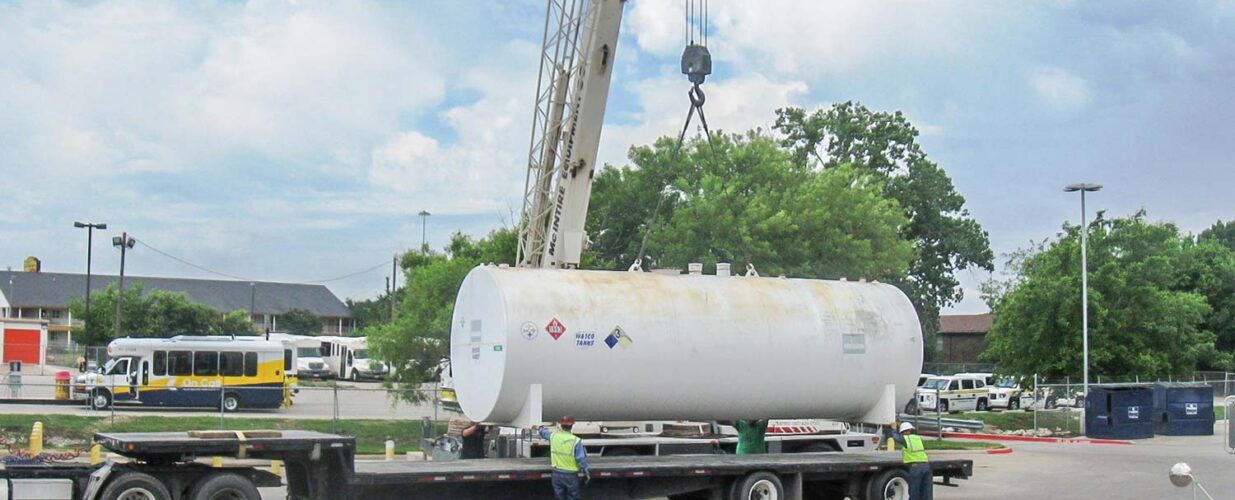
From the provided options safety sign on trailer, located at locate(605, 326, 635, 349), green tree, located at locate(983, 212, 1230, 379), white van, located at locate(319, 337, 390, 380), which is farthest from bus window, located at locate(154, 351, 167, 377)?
green tree, located at locate(983, 212, 1230, 379)

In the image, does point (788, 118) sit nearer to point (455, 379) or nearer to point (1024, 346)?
point (1024, 346)

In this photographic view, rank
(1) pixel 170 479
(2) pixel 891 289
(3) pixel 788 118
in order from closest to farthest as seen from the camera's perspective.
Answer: (1) pixel 170 479 → (2) pixel 891 289 → (3) pixel 788 118

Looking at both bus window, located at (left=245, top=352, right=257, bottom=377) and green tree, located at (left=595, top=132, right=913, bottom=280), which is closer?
bus window, located at (left=245, top=352, right=257, bottom=377)

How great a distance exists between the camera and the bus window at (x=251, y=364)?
134 feet

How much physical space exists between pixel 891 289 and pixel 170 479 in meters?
11.2

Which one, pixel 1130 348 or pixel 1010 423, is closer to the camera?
pixel 1010 423

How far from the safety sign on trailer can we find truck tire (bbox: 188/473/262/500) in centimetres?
503

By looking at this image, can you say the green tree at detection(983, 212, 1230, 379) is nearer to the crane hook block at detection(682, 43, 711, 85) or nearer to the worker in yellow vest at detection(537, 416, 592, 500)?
the crane hook block at detection(682, 43, 711, 85)

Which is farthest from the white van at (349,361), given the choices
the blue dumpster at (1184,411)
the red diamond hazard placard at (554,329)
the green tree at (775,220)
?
the red diamond hazard placard at (554,329)

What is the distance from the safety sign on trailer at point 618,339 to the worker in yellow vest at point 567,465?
2.00m

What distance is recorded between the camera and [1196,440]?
126ft

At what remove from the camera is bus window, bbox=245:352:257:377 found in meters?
41.0

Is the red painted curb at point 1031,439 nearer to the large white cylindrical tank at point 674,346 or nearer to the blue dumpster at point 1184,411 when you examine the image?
the blue dumpster at point 1184,411

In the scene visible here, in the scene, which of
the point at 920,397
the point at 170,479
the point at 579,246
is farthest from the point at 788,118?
the point at 170,479
